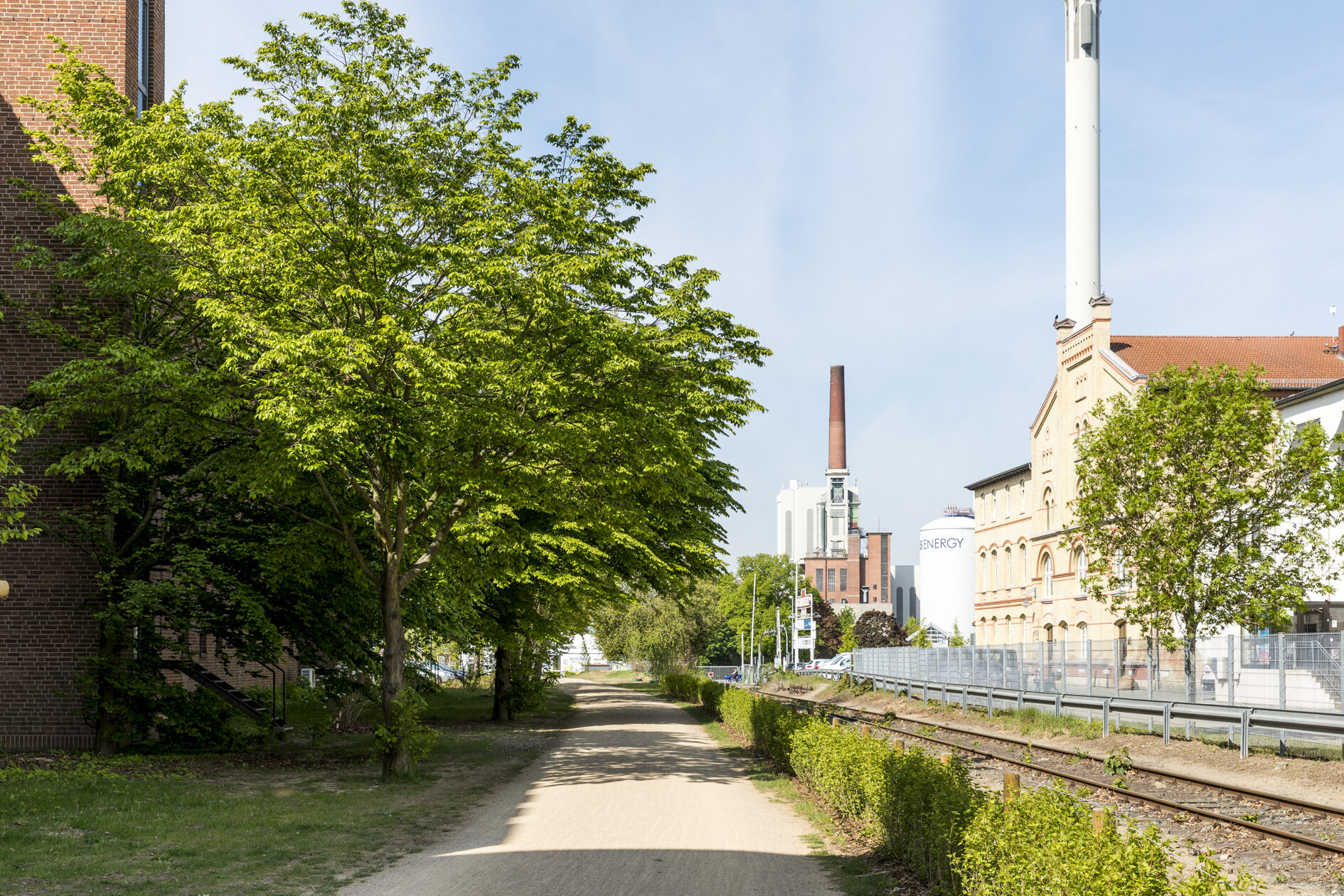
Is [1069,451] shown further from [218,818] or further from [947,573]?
[218,818]

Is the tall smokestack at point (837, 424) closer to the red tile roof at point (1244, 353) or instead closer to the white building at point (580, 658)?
the white building at point (580, 658)

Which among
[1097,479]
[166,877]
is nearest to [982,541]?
[1097,479]

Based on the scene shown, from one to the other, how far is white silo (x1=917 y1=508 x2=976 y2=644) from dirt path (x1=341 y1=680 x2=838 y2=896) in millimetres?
85395

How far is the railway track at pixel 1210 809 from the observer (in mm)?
11266

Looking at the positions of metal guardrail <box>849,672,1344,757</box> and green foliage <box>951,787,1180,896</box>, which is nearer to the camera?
green foliage <box>951,787,1180,896</box>

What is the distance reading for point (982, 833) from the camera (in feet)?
23.8

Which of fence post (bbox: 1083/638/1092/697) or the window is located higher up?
the window

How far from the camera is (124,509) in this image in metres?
19.6

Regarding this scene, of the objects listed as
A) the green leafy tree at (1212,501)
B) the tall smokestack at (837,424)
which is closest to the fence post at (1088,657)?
the green leafy tree at (1212,501)

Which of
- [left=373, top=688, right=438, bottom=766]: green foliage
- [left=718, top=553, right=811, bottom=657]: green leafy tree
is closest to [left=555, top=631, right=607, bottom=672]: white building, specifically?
[left=718, top=553, right=811, bottom=657]: green leafy tree

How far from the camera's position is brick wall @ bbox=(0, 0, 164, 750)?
67.1ft

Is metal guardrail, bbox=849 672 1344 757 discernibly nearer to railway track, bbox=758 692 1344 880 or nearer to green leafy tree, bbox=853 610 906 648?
railway track, bbox=758 692 1344 880

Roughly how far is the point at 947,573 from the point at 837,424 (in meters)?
18.9

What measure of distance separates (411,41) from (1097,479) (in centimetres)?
1951
